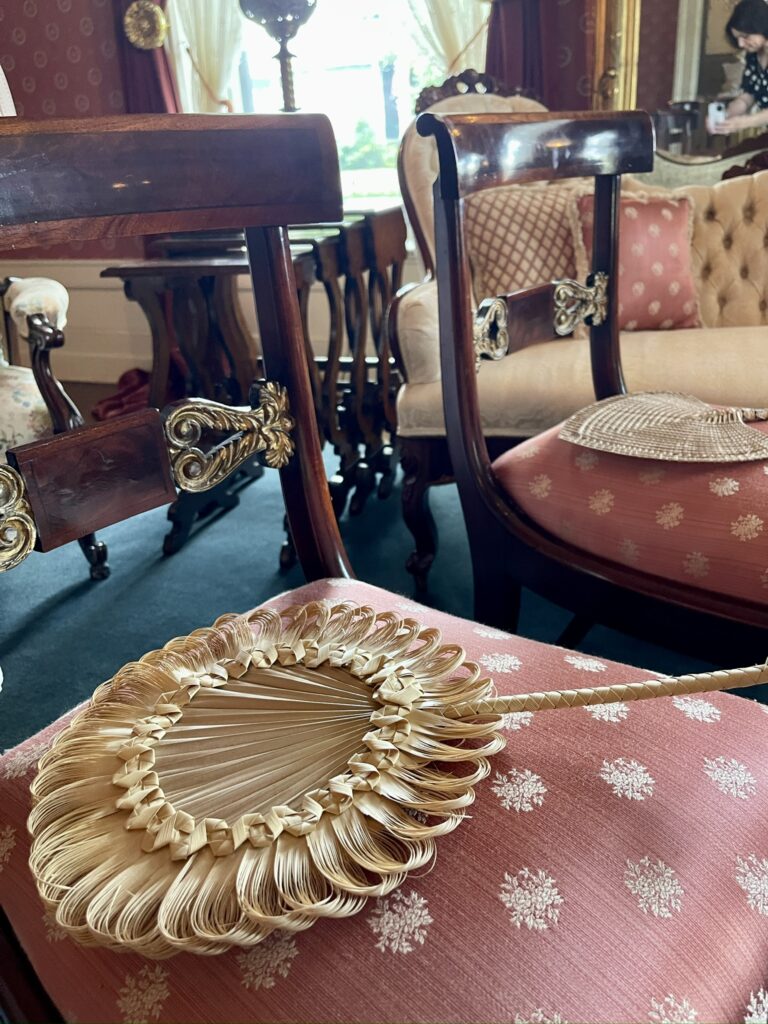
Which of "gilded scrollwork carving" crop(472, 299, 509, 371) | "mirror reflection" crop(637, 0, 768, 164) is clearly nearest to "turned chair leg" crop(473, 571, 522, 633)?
"gilded scrollwork carving" crop(472, 299, 509, 371)

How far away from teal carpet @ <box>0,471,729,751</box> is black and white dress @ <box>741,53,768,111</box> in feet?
4.89

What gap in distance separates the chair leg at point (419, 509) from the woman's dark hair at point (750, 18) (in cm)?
173

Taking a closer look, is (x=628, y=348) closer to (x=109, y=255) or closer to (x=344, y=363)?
(x=344, y=363)

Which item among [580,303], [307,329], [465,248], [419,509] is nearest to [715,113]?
[307,329]

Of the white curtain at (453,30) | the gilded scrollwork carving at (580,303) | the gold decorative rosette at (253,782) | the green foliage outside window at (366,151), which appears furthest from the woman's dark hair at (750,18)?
the gold decorative rosette at (253,782)

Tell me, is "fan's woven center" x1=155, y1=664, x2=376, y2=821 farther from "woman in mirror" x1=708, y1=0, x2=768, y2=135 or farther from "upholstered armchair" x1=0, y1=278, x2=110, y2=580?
"woman in mirror" x1=708, y1=0, x2=768, y2=135

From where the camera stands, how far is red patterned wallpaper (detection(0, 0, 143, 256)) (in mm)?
3314

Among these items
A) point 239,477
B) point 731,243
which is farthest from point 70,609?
point 731,243

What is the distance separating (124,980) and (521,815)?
196mm

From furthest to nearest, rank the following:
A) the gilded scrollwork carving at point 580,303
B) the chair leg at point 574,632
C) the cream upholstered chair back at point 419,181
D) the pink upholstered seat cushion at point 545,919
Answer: the cream upholstered chair back at point 419,181
the chair leg at point 574,632
the gilded scrollwork carving at point 580,303
the pink upholstered seat cushion at point 545,919

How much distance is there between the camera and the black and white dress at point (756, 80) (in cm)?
237

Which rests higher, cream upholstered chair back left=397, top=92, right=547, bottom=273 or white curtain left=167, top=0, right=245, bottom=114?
white curtain left=167, top=0, right=245, bottom=114

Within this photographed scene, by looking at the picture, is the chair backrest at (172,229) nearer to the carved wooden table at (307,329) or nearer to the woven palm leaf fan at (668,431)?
the woven palm leaf fan at (668,431)

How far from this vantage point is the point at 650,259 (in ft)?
6.01
